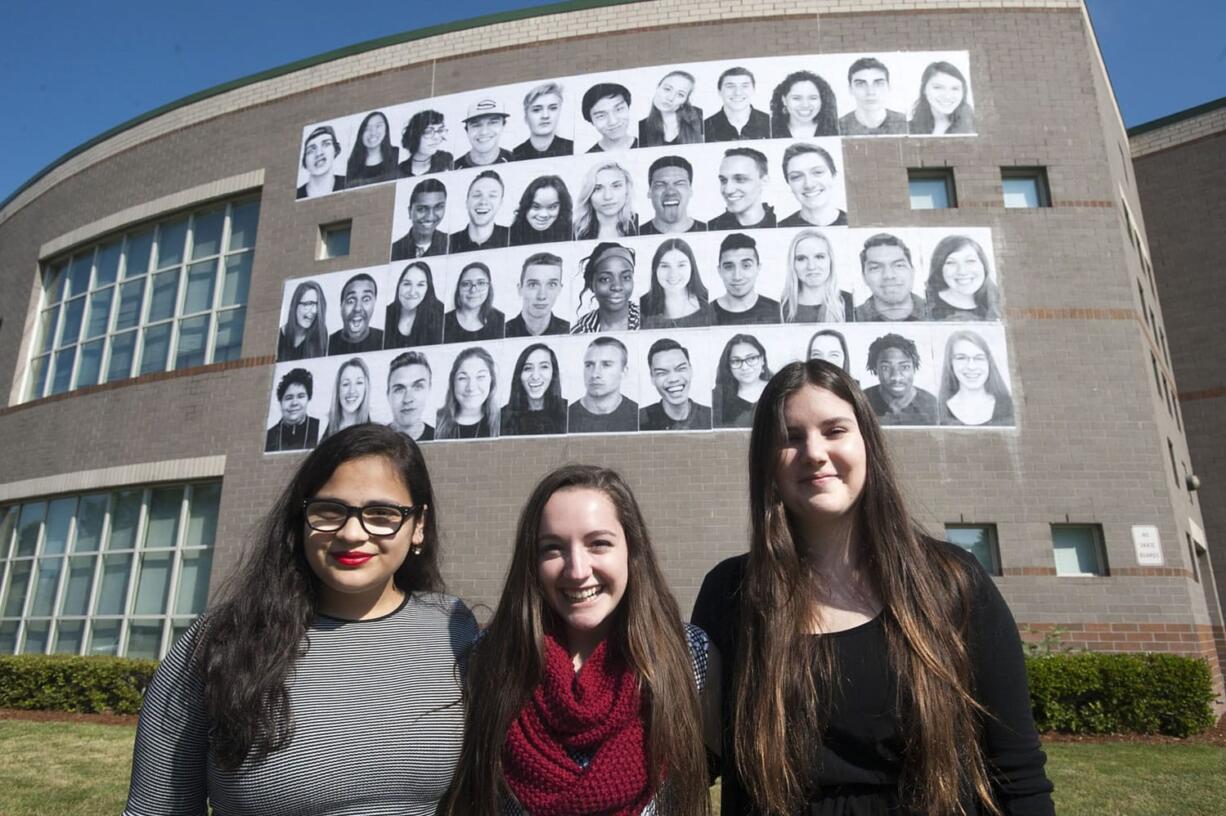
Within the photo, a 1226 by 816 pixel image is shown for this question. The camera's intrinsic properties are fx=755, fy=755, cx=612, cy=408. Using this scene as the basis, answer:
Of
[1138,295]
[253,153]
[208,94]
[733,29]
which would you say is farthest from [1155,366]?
[208,94]

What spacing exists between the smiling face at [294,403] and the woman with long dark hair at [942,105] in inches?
436

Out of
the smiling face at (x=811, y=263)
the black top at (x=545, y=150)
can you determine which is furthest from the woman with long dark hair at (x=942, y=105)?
the black top at (x=545, y=150)

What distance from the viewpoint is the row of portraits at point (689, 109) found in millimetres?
12234

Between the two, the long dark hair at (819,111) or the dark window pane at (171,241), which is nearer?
the long dark hair at (819,111)

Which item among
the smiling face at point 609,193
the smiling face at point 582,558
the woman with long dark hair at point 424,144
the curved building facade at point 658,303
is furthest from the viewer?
the woman with long dark hair at point 424,144

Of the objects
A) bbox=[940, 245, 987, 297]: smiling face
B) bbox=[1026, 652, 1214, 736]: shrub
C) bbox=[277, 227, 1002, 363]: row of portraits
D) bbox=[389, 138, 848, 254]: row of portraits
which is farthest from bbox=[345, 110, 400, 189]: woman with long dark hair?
bbox=[1026, 652, 1214, 736]: shrub

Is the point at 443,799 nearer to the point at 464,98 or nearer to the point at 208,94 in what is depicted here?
the point at 464,98

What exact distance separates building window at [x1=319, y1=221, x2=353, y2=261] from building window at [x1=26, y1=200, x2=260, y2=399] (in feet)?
5.58

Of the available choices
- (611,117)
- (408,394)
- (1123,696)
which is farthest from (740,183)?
(1123,696)

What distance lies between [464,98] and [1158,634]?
13.7 metres

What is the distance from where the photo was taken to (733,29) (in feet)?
42.2

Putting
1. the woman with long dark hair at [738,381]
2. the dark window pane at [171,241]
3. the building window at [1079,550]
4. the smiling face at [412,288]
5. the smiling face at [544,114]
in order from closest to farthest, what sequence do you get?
the building window at [1079,550]
the woman with long dark hair at [738,381]
the smiling face at [412,288]
the smiling face at [544,114]
the dark window pane at [171,241]

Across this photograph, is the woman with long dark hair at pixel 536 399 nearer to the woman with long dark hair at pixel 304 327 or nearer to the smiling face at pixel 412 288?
the smiling face at pixel 412 288

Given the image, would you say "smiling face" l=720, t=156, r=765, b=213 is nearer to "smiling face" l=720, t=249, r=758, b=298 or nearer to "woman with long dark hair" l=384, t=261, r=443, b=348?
"smiling face" l=720, t=249, r=758, b=298
